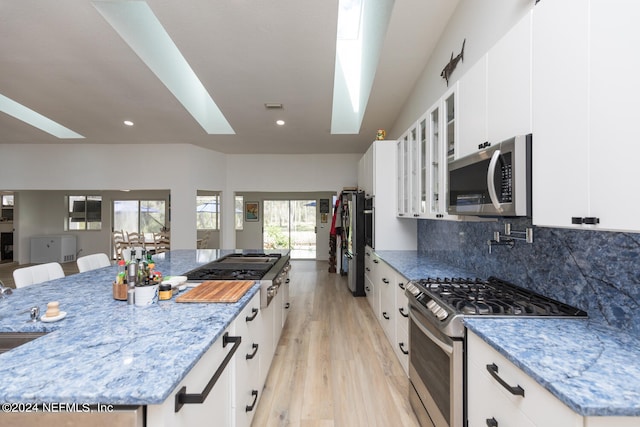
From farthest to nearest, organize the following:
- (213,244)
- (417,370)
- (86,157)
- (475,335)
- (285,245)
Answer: (285,245), (213,244), (86,157), (417,370), (475,335)

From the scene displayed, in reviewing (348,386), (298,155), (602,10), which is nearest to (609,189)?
(602,10)

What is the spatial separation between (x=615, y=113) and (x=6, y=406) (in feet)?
6.15

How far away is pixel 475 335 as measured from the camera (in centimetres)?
125

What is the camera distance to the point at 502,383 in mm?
1026

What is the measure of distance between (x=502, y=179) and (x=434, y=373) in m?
1.06

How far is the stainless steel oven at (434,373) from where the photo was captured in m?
1.34

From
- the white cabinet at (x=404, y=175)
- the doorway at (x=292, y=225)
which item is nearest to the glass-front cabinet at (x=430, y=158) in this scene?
the white cabinet at (x=404, y=175)

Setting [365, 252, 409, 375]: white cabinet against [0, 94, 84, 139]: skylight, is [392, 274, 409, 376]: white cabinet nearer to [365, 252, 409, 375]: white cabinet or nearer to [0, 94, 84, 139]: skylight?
[365, 252, 409, 375]: white cabinet

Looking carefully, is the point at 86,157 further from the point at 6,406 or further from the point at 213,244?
the point at 6,406

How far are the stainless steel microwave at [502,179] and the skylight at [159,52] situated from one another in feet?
10.4

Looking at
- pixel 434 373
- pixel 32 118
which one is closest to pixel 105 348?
pixel 434 373

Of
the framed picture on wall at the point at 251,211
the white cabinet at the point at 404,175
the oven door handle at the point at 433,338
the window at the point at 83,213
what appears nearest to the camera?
the oven door handle at the point at 433,338

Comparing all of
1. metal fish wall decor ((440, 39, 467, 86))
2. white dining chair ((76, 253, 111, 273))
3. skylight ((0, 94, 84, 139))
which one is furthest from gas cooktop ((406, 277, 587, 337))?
skylight ((0, 94, 84, 139))

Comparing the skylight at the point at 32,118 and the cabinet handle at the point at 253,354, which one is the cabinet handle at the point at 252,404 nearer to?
the cabinet handle at the point at 253,354
